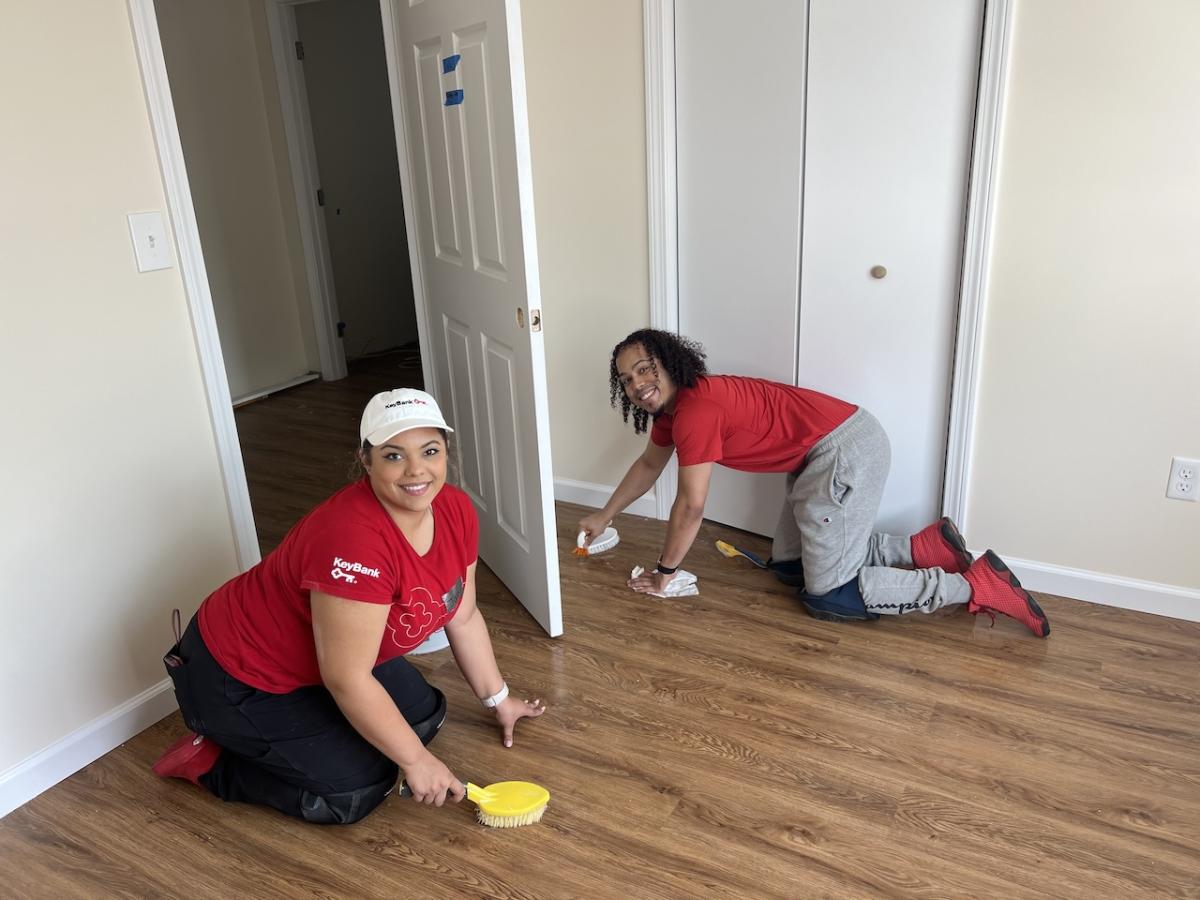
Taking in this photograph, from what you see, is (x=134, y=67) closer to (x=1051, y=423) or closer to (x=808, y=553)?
(x=808, y=553)

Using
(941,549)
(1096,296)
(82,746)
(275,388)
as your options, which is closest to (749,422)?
(941,549)

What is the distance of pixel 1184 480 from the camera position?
7.88ft

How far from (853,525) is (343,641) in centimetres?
148

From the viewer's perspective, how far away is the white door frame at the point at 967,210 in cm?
232

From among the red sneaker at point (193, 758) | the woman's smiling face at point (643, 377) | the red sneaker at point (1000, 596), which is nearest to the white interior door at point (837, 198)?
the red sneaker at point (1000, 596)

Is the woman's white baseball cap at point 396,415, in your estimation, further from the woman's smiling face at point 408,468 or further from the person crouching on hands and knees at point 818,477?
the person crouching on hands and knees at point 818,477

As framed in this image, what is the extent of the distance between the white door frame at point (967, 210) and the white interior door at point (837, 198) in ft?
0.12

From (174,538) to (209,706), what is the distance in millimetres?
578

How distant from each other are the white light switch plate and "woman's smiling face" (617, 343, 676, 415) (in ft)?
3.79

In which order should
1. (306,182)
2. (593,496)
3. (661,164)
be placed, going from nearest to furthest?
1. (661,164)
2. (593,496)
3. (306,182)

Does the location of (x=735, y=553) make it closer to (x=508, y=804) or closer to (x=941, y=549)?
(x=941, y=549)

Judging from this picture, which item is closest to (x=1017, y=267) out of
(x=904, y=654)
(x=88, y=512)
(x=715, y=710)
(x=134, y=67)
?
(x=904, y=654)

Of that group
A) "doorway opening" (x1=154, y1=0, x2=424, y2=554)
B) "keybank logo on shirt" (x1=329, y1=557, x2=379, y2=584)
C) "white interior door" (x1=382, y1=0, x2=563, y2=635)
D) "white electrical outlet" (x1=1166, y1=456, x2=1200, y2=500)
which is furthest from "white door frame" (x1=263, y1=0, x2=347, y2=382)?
"white electrical outlet" (x1=1166, y1=456, x2=1200, y2=500)

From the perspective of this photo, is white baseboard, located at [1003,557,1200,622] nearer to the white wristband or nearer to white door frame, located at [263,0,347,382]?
the white wristband
